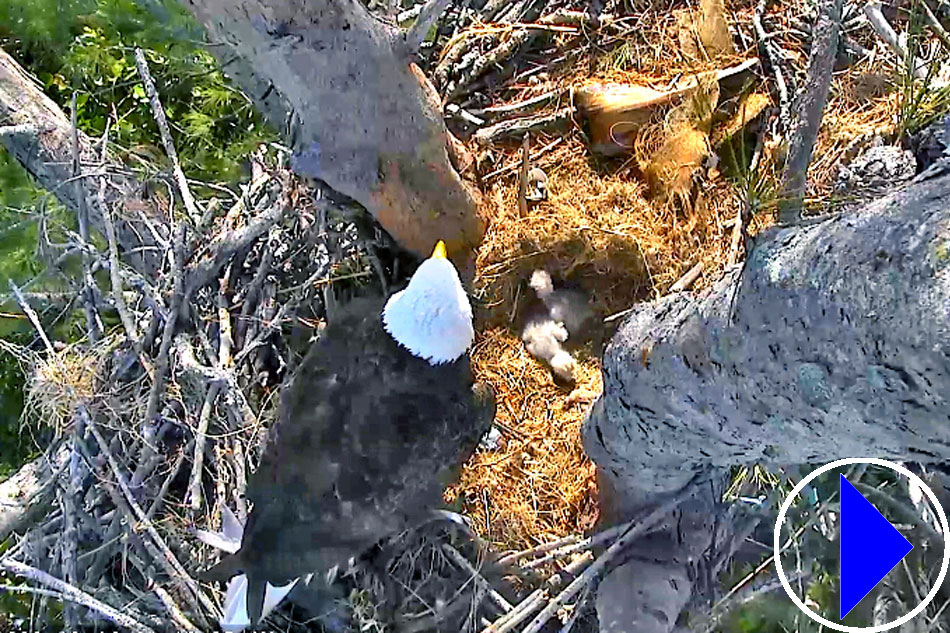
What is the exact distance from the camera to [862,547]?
4.81 feet

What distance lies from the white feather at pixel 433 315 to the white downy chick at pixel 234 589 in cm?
51

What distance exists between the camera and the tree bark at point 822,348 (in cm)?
61

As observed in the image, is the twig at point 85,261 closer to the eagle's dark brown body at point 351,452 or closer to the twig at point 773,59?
the eagle's dark brown body at point 351,452

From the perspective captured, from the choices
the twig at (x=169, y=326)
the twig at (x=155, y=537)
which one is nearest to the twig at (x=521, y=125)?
the twig at (x=169, y=326)

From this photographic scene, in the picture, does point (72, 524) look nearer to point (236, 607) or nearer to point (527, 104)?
point (236, 607)

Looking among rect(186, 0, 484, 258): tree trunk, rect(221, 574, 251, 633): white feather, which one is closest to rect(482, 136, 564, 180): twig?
rect(186, 0, 484, 258): tree trunk

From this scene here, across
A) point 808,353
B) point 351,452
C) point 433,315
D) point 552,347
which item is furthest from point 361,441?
point 808,353

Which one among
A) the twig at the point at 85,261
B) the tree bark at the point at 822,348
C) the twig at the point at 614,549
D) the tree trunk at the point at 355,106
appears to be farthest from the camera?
the twig at the point at 85,261

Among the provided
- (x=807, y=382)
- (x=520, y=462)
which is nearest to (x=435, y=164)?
(x=520, y=462)

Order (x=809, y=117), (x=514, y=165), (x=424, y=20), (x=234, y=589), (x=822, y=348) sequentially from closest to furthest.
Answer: (x=822, y=348) < (x=809, y=117) < (x=424, y=20) < (x=234, y=589) < (x=514, y=165)

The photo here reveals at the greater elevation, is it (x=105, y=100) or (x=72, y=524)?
(x=105, y=100)

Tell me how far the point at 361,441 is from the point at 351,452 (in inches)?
1.1

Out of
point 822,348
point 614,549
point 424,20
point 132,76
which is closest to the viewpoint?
point 822,348

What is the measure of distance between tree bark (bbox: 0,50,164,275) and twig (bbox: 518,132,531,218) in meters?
0.87
